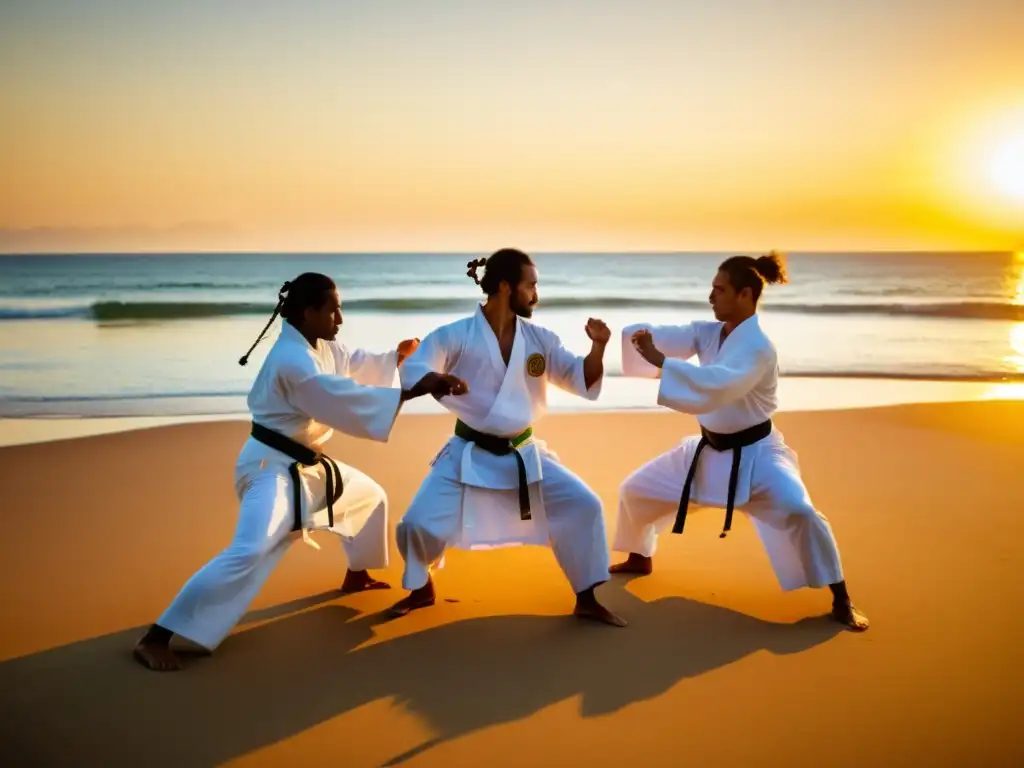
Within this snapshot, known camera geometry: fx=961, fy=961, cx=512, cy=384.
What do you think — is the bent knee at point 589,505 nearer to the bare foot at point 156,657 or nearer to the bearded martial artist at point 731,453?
the bearded martial artist at point 731,453

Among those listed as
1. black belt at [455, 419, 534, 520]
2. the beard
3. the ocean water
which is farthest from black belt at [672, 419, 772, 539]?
the ocean water

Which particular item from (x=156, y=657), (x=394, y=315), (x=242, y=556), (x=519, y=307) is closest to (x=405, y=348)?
(x=519, y=307)

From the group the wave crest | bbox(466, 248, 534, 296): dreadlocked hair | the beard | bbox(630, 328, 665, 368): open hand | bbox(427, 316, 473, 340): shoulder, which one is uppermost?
bbox(466, 248, 534, 296): dreadlocked hair

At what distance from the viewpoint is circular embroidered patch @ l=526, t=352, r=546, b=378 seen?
12.9 feet

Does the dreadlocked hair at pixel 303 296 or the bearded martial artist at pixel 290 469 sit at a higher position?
the dreadlocked hair at pixel 303 296

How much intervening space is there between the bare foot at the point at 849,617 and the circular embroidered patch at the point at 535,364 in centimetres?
149

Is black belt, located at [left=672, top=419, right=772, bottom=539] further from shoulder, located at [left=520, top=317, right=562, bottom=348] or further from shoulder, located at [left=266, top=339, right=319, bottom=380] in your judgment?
shoulder, located at [left=266, top=339, right=319, bottom=380]

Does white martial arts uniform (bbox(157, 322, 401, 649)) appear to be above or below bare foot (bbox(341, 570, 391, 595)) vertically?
above

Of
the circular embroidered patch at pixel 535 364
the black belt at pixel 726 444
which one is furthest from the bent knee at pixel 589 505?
the circular embroidered patch at pixel 535 364

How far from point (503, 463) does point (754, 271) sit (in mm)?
1332

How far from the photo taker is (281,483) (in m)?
3.59

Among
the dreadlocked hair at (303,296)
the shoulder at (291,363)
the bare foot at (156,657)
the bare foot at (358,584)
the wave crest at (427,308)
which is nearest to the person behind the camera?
the bare foot at (156,657)

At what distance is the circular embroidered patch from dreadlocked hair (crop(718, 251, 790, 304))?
850 mm

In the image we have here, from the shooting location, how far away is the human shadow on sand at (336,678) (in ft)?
9.36
